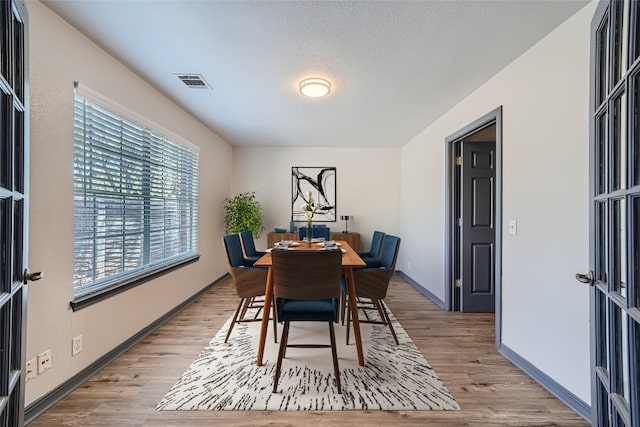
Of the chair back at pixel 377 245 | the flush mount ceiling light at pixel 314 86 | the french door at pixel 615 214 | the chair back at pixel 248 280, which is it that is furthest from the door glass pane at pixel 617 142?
the chair back at pixel 377 245

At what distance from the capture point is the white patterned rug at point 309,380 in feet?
5.67

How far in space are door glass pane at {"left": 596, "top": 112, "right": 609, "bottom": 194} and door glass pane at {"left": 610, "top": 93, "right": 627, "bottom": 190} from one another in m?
0.07

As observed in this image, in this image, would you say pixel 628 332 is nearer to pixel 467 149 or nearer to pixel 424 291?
pixel 467 149

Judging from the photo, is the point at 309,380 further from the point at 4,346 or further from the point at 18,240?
the point at 18,240

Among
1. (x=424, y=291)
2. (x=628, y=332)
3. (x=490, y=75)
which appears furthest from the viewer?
(x=424, y=291)

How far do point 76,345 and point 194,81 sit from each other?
2.33 metres

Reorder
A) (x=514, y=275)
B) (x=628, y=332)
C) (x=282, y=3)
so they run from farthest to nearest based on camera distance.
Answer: (x=514, y=275) < (x=282, y=3) < (x=628, y=332)

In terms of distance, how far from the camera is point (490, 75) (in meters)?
2.43

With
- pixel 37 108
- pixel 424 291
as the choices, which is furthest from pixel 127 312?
pixel 424 291

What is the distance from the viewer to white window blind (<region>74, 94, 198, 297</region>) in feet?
6.47

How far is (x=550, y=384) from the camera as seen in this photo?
185cm

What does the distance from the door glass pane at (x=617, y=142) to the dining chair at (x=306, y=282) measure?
4.29 ft

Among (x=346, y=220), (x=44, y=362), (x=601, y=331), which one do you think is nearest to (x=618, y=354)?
(x=601, y=331)

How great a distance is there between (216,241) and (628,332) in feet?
14.8
